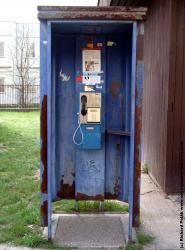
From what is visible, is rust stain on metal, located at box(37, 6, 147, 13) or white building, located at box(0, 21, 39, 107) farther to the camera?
white building, located at box(0, 21, 39, 107)

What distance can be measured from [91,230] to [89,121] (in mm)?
1336

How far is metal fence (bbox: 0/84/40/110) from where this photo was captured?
84.4ft

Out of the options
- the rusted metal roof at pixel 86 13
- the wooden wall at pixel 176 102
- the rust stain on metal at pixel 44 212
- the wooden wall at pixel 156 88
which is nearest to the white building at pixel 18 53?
the wooden wall at pixel 156 88

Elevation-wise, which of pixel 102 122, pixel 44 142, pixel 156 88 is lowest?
pixel 44 142

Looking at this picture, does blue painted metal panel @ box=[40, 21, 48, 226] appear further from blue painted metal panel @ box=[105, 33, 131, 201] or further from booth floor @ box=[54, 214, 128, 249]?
blue painted metal panel @ box=[105, 33, 131, 201]

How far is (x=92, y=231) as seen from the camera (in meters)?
5.05

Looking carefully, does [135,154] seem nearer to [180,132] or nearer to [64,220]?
[64,220]

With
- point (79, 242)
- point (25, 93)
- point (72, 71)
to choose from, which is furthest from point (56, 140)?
point (25, 93)

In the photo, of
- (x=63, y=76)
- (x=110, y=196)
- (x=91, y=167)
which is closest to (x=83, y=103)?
(x=63, y=76)

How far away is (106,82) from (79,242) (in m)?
2.00

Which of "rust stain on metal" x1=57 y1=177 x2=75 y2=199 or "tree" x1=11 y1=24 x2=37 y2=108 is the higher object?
"tree" x1=11 y1=24 x2=37 y2=108

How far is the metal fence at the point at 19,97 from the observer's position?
25734 millimetres

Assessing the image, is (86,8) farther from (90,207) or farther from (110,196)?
(90,207)

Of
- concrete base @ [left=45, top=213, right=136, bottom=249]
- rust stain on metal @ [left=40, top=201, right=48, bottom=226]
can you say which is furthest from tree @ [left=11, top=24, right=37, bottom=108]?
rust stain on metal @ [left=40, top=201, right=48, bottom=226]
